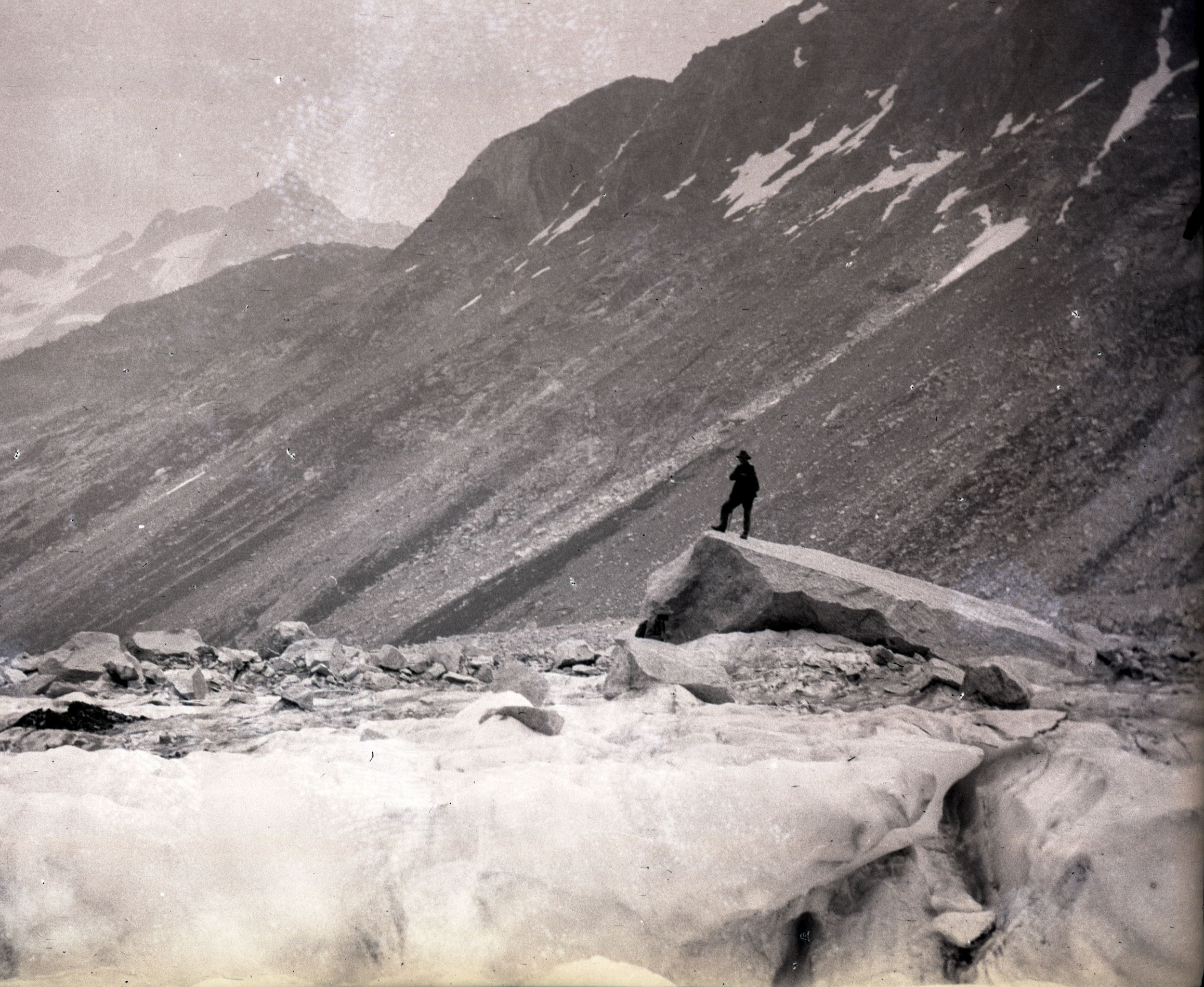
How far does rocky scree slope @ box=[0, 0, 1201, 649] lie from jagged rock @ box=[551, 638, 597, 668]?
944 millimetres

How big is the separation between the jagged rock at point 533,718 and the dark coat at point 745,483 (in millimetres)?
2048

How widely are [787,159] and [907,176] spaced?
3.74ft

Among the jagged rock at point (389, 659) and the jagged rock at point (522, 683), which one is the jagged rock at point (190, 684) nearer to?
the jagged rock at point (389, 659)

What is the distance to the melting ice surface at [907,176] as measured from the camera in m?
6.96

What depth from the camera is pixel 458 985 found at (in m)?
2.55

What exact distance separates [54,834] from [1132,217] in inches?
289

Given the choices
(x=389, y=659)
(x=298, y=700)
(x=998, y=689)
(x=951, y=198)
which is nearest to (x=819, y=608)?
(x=998, y=689)

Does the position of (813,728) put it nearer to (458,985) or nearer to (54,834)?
(458,985)

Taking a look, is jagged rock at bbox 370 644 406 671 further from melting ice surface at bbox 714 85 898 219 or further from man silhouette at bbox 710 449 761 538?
melting ice surface at bbox 714 85 898 219

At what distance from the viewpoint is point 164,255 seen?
18.3ft

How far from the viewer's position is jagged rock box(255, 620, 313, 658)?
496 centimetres

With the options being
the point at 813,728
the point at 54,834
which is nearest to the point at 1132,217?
the point at 813,728

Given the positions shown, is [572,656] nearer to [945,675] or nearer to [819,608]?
[819,608]

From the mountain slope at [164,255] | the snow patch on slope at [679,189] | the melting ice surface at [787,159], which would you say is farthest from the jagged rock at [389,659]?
the melting ice surface at [787,159]
